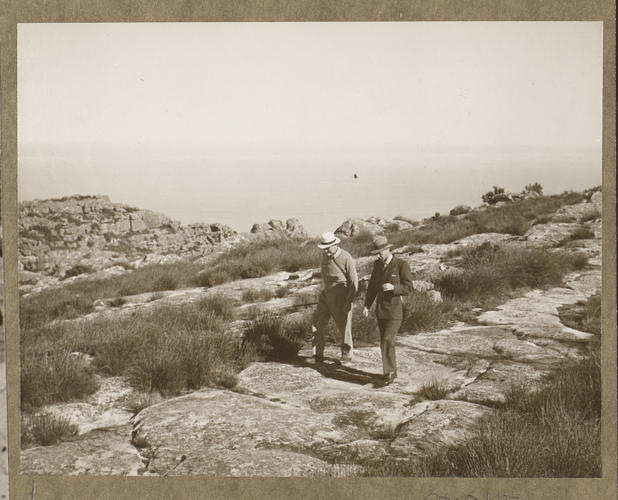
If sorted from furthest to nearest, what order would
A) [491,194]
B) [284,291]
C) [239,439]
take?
1. [284,291]
2. [491,194]
3. [239,439]

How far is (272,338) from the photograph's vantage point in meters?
6.45

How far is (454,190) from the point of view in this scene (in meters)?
6.68

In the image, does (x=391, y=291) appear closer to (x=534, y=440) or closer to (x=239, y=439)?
(x=534, y=440)

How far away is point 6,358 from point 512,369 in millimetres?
5123

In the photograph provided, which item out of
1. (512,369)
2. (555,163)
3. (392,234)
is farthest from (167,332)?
(555,163)

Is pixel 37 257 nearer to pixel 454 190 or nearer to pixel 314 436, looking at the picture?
pixel 314 436

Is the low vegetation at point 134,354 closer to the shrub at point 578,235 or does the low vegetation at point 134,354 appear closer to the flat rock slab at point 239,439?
the flat rock slab at point 239,439

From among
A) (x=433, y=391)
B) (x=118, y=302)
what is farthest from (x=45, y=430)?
(x=433, y=391)

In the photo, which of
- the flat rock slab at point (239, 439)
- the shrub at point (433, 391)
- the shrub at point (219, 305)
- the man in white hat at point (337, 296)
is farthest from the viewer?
the shrub at point (219, 305)

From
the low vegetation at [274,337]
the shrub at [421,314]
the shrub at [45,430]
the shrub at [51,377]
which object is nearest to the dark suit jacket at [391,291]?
the shrub at [421,314]

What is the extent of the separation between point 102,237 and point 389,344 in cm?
339

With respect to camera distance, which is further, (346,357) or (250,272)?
(250,272)

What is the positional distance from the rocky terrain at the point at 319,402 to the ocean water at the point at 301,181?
0.23m

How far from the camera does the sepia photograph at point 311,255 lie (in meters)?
5.76
